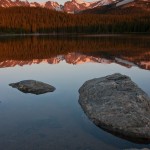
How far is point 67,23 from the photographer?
14425 centimetres

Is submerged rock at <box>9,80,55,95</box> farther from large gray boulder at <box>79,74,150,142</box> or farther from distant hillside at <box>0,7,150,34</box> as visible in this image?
distant hillside at <box>0,7,150,34</box>

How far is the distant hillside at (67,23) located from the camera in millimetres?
134000

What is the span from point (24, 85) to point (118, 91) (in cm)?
614

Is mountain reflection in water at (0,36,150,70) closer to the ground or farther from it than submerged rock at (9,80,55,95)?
closer to the ground

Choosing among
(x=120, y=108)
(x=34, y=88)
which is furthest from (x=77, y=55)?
(x=120, y=108)

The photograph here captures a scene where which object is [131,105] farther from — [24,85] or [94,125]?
[24,85]

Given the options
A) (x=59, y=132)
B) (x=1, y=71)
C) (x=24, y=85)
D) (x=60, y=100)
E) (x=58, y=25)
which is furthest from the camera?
(x=58, y=25)

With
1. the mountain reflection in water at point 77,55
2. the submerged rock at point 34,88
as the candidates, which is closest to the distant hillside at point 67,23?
the mountain reflection in water at point 77,55

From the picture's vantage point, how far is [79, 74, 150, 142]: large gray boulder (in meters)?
10.8

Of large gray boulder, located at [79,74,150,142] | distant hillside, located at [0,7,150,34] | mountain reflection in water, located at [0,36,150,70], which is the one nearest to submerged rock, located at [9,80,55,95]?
large gray boulder, located at [79,74,150,142]

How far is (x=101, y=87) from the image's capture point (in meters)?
14.2

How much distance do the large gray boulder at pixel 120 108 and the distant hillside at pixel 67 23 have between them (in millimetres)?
117681

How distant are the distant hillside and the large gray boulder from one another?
386 feet

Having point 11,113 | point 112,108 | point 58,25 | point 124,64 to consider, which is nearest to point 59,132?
point 112,108
